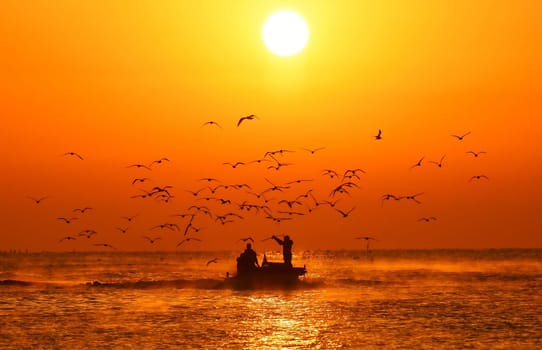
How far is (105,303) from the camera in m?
42.9

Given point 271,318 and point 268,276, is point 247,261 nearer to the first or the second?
point 268,276

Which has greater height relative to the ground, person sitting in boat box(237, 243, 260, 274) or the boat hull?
person sitting in boat box(237, 243, 260, 274)

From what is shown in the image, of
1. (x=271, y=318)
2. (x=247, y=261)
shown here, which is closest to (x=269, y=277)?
(x=247, y=261)

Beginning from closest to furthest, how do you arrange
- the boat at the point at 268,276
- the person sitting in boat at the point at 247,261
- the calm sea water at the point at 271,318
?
the calm sea water at the point at 271,318 → the person sitting in boat at the point at 247,261 → the boat at the point at 268,276

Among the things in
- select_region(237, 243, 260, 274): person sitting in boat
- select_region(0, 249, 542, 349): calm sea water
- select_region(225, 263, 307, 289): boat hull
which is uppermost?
select_region(237, 243, 260, 274): person sitting in boat

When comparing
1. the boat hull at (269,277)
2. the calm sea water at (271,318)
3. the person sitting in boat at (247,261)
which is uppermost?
the person sitting in boat at (247,261)

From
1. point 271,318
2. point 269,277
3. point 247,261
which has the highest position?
point 247,261

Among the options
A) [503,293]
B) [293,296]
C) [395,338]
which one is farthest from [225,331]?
[503,293]

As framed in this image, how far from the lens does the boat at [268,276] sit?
49844 mm

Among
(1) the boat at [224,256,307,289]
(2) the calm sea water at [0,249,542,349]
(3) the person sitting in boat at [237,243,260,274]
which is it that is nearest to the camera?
(2) the calm sea water at [0,249,542,349]

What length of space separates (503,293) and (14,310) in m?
27.9

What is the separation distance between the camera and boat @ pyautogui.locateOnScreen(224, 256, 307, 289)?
49844 millimetres

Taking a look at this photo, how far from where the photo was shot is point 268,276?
5022cm

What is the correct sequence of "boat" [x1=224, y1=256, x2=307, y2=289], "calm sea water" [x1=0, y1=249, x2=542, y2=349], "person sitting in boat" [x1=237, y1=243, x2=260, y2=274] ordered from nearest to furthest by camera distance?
"calm sea water" [x1=0, y1=249, x2=542, y2=349] < "person sitting in boat" [x1=237, y1=243, x2=260, y2=274] < "boat" [x1=224, y1=256, x2=307, y2=289]
